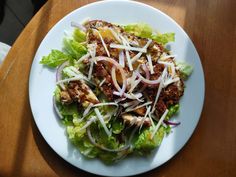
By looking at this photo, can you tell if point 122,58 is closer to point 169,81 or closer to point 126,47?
point 126,47

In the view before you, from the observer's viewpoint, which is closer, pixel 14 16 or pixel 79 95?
pixel 79 95

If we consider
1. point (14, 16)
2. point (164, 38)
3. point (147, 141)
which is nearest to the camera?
point (147, 141)

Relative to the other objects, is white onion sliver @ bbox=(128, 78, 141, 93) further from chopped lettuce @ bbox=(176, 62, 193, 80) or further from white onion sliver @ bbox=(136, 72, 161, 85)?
chopped lettuce @ bbox=(176, 62, 193, 80)

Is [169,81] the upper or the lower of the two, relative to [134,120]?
upper

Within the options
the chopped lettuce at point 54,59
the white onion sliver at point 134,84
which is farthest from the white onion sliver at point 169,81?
the chopped lettuce at point 54,59

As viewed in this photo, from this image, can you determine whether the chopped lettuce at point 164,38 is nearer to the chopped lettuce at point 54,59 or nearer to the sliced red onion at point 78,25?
the sliced red onion at point 78,25

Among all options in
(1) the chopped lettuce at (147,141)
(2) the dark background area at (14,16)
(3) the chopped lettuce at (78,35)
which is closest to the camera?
(1) the chopped lettuce at (147,141)

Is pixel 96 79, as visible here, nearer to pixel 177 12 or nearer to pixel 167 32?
pixel 167 32

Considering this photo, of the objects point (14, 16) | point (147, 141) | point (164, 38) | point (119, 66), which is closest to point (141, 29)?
point (164, 38)
